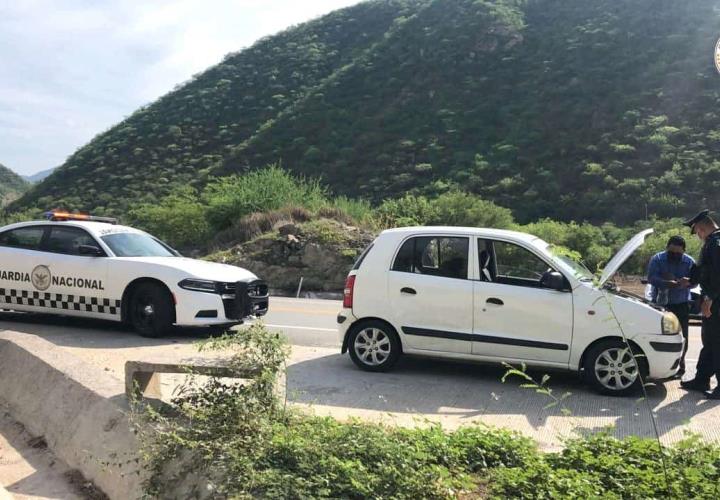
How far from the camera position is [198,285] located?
9.07 metres

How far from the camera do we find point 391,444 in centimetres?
404

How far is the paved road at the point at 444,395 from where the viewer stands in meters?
5.80

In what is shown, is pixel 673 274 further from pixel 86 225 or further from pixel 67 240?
pixel 67 240

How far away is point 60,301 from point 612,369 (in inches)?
295

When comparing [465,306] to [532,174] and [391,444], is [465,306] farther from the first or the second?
[532,174]

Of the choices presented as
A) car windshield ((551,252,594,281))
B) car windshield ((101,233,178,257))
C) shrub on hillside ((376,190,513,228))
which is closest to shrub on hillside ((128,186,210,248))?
shrub on hillside ((376,190,513,228))

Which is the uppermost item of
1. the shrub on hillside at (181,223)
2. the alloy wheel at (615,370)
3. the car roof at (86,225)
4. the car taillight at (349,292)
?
the shrub on hillside at (181,223)

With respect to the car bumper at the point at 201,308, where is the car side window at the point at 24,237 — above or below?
above

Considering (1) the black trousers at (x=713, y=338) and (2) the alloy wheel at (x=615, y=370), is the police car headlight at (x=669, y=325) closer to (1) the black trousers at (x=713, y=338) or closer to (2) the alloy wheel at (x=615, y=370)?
(1) the black trousers at (x=713, y=338)

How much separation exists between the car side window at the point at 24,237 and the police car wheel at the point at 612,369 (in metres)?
7.92

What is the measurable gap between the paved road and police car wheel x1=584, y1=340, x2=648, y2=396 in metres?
0.13

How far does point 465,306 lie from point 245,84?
5169cm

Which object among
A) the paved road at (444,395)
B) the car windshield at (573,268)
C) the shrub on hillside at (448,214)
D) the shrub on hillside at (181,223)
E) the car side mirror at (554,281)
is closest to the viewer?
the paved road at (444,395)

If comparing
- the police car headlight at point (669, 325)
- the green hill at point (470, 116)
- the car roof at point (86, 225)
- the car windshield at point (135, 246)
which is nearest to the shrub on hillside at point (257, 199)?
the green hill at point (470, 116)
